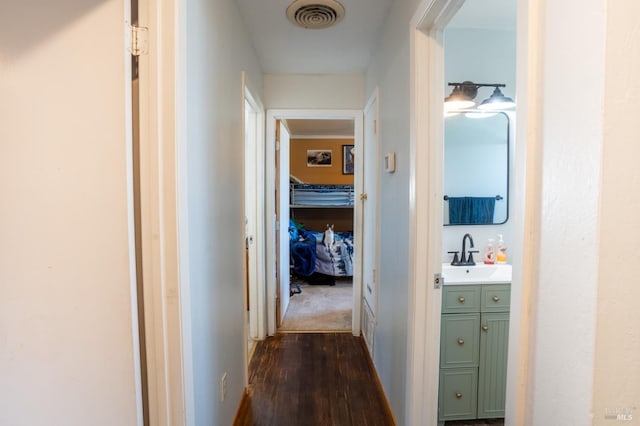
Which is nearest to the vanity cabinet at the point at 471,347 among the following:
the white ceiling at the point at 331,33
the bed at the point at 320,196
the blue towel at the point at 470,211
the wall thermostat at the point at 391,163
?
the blue towel at the point at 470,211

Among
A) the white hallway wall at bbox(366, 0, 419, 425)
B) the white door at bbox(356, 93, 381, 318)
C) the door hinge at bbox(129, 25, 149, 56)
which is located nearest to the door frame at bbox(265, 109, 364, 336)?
the white door at bbox(356, 93, 381, 318)

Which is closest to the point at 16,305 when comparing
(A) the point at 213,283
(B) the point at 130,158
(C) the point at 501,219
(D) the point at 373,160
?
(B) the point at 130,158

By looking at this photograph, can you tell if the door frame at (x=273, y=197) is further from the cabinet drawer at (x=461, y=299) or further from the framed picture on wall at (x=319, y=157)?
the framed picture on wall at (x=319, y=157)

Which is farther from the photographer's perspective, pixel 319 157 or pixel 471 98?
pixel 319 157

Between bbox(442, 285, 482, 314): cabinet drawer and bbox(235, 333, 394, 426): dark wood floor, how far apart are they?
75 cm

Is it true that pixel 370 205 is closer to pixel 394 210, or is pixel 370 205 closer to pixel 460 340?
pixel 394 210

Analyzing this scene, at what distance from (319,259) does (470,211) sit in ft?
9.16

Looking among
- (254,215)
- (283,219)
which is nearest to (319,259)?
(283,219)

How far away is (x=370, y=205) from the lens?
8.49ft

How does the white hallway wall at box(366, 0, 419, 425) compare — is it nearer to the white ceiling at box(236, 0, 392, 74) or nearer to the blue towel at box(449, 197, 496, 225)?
→ the white ceiling at box(236, 0, 392, 74)

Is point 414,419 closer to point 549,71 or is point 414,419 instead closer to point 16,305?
point 549,71

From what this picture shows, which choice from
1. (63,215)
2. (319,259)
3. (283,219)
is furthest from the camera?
(319,259)

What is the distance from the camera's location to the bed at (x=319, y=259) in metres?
4.54

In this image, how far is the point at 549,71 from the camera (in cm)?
59
